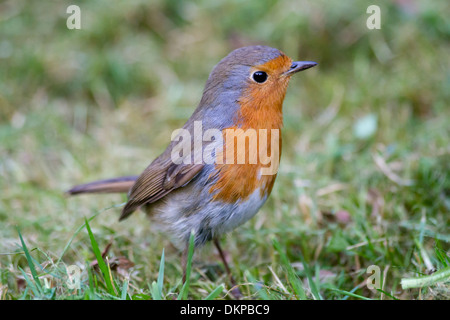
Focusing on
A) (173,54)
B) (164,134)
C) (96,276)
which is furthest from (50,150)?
(96,276)

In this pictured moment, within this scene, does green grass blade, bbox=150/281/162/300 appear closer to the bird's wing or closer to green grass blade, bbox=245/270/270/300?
green grass blade, bbox=245/270/270/300

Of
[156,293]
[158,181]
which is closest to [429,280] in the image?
[156,293]

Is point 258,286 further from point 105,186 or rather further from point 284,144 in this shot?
point 284,144

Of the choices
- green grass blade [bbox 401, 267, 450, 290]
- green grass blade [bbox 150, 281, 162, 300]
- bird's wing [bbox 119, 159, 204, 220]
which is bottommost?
green grass blade [bbox 150, 281, 162, 300]

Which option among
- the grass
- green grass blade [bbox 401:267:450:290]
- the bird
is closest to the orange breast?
the bird

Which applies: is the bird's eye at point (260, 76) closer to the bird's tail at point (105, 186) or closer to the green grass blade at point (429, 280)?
the bird's tail at point (105, 186)

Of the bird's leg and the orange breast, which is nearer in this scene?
the orange breast

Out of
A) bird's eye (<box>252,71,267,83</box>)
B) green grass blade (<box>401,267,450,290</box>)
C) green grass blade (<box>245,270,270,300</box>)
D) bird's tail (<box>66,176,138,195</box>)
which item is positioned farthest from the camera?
bird's tail (<box>66,176,138,195</box>)
